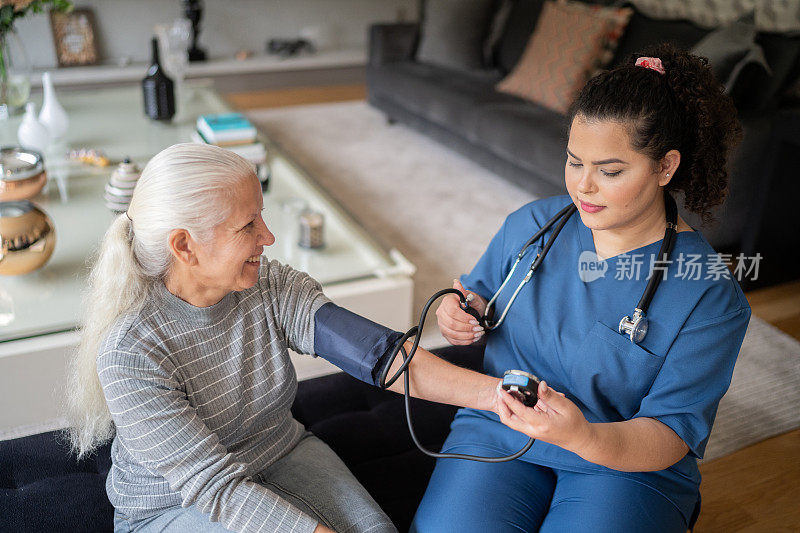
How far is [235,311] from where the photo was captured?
128 cm

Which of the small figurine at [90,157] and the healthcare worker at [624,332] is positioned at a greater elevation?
the healthcare worker at [624,332]

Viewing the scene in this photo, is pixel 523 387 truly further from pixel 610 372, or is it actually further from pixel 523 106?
pixel 523 106

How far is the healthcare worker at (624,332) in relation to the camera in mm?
1232

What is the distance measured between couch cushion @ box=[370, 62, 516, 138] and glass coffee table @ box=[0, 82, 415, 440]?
111 centimetres

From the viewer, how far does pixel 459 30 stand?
4.42 metres

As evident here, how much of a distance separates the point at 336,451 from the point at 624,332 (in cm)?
68

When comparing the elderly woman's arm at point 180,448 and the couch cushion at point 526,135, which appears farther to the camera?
the couch cushion at point 526,135

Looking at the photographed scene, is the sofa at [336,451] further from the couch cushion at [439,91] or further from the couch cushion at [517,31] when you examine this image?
the couch cushion at [517,31]

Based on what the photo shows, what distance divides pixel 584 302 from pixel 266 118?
3.85 metres

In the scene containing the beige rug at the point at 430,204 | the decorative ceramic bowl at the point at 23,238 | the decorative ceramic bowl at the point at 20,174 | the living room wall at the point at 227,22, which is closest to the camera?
the decorative ceramic bowl at the point at 23,238

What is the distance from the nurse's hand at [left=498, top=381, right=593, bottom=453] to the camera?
3.65 ft

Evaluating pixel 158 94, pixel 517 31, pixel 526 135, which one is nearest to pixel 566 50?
pixel 526 135

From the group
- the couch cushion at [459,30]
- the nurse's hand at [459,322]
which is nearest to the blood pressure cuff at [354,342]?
the nurse's hand at [459,322]

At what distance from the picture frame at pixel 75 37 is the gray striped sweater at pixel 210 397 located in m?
4.61
